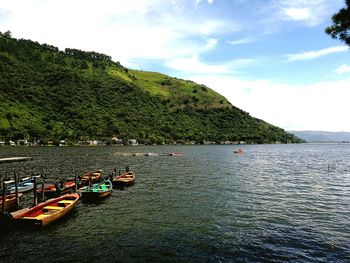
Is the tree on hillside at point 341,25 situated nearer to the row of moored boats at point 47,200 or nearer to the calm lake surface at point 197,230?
the calm lake surface at point 197,230

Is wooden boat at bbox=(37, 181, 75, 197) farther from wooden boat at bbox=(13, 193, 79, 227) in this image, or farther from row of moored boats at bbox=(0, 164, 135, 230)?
wooden boat at bbox=(13, 193, 79, 227)

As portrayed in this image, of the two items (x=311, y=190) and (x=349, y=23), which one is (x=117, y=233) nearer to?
(x=349, y=23)

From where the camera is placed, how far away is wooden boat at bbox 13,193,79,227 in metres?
30.1

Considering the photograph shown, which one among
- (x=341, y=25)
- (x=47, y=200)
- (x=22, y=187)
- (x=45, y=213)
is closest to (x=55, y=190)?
(x=22, y=187)

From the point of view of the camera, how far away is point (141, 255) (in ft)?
79.0

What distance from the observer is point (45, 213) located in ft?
108

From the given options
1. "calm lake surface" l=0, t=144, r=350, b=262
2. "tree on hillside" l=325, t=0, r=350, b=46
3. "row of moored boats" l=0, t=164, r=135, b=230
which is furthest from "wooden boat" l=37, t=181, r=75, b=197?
"tree on hillside" l=325, t=0, r=350, b=46

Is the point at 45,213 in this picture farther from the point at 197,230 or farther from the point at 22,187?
the point at 22,187

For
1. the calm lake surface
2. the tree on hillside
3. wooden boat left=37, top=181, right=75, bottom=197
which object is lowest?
the calm lake surface

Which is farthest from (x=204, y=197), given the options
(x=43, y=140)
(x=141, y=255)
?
(x=43, y=140)

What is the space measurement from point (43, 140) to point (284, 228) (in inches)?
7358

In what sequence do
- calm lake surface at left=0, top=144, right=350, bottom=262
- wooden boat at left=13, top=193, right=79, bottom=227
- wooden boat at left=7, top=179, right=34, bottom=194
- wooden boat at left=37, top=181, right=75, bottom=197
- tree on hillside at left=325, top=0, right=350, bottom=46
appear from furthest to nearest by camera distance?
1. wooden boat at left=7, top=179, right=34, bottom=194
2. wooden boat at left=37, top=181, right=75, bottom=197
3. wooden boat at left=13, top=193, right=79, bottom=227
4. calm lake surface at left=0, top=144, right=350, bottom=262
5. tree on hillside at left=325, top=0, right=350, bottom=46

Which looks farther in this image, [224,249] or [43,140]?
[43,140]

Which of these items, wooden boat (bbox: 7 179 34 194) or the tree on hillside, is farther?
wooden boat (bbox: 7 179 34 194)
